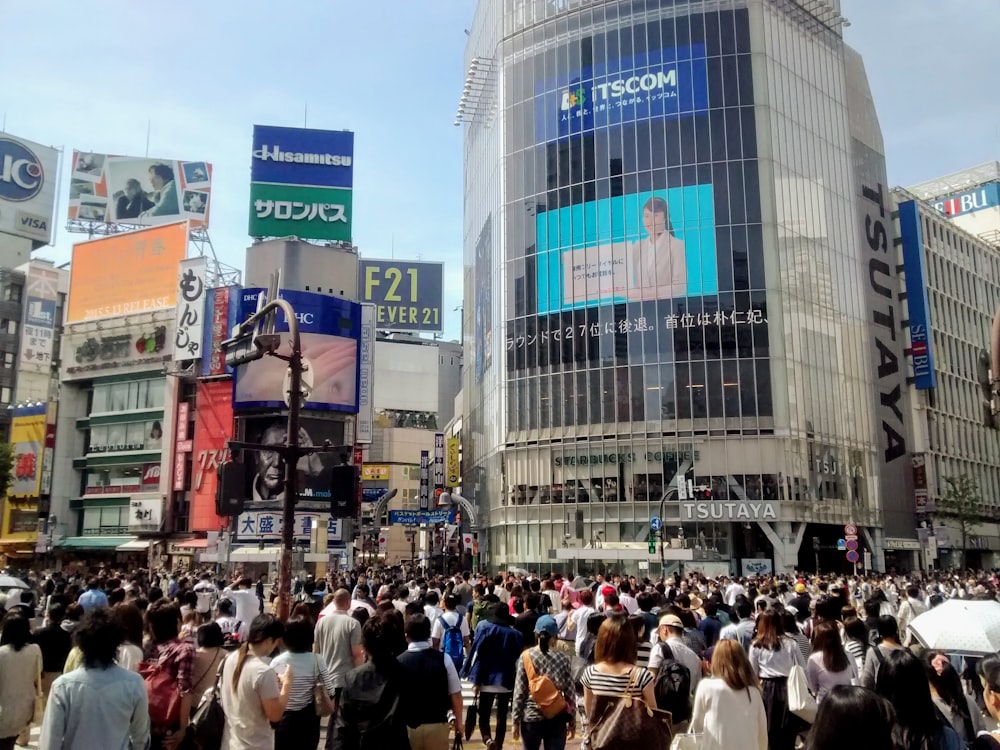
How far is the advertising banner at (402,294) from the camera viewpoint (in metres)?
106

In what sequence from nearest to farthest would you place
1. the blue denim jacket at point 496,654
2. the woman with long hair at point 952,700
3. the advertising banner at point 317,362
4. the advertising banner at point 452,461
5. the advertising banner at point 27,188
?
the woman with long hair at point 952,700
the blue denim jacket at point 496,654
the advertising banner at point 317,362
the advertising banner at point 452,461
the advertising banner at point 27,188

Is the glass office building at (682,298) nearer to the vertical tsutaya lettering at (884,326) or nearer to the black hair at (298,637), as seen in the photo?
the vertical tsutaya lettering at (884,326)

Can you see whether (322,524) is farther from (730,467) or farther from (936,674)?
(936,674)

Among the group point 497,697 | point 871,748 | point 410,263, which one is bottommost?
point 497,697

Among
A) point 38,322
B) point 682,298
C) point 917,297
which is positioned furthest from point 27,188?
point 917,297

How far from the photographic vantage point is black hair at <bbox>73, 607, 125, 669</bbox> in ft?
16.8

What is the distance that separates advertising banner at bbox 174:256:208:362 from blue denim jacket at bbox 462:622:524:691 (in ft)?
216

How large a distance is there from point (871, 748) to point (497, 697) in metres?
6.49

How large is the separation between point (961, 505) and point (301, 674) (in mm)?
65335

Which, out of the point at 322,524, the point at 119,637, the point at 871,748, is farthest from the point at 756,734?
the point at 322,524

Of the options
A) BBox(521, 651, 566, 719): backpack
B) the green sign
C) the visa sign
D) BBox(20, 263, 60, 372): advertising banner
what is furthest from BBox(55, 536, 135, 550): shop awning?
the visa sign

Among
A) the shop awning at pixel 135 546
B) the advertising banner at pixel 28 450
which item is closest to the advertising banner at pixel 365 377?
the shop awning at pixel 135 546

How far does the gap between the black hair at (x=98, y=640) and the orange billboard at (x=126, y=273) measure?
243ft

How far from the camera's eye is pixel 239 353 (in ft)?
44.9
